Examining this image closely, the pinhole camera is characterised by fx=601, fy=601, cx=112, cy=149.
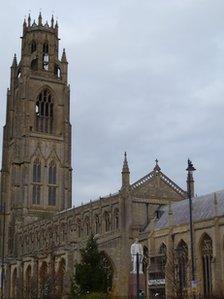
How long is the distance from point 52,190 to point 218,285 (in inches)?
2425

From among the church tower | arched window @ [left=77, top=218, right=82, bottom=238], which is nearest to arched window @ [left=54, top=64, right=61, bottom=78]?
the church tower

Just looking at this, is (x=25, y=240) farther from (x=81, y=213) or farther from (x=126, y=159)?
(x=126, y=159)

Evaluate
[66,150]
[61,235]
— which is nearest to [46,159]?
[66,150]

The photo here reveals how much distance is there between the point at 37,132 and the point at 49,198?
42.6ft

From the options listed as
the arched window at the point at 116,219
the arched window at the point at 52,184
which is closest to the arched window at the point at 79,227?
the arched window at the point at 116,219

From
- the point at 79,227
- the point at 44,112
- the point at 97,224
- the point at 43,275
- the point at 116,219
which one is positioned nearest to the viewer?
the point at 116,219

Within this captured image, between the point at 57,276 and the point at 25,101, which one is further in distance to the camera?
the point at 25,101

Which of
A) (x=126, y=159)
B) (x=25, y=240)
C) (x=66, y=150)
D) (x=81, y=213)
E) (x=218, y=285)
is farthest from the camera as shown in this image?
(x=66, y=150)

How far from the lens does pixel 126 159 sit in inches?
3100

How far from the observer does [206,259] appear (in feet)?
208

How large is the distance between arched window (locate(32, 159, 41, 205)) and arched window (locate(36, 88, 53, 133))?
7.32m

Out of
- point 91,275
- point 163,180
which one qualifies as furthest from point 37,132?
point 91,275

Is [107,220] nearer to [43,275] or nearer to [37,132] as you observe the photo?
[43,275]

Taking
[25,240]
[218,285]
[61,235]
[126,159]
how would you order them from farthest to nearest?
[25,240]
[61,235]
[126,159]
[218,285]
